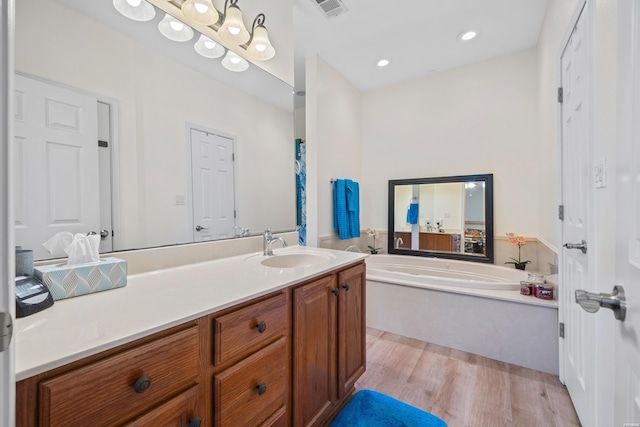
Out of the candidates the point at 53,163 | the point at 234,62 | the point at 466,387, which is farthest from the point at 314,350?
the point at 234,62

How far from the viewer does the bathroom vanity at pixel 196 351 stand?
0.57 m

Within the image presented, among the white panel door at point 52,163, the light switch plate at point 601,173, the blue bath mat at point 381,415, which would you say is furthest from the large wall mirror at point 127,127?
the light switch plate at point 601,173

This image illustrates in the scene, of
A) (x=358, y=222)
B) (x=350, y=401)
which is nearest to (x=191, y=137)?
(x=350, y=401)

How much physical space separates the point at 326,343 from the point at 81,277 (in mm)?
1034

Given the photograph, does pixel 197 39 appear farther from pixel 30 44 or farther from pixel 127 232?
pixel 127 232

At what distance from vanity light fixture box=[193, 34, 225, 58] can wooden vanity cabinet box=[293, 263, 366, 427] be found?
4.64 feet

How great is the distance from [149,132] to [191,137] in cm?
22

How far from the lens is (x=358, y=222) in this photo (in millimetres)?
3379

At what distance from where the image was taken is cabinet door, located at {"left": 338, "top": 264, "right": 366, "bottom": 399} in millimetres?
1444

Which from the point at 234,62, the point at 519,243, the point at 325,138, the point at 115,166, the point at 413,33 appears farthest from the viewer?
the point at 325,138

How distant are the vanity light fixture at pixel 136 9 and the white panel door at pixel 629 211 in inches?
67.5

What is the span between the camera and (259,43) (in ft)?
5.77

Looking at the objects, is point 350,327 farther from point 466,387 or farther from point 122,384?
point 122,384

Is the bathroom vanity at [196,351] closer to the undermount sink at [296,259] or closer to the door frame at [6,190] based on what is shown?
the door frame at [6,190]
